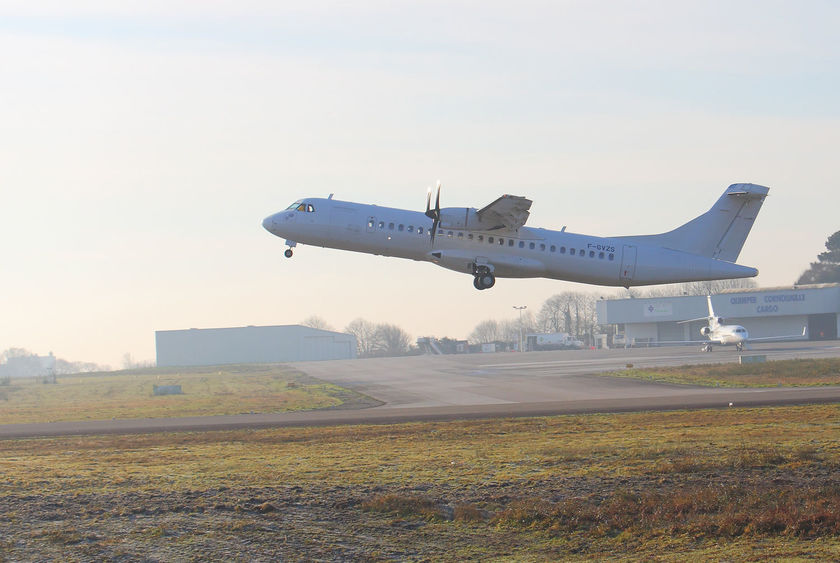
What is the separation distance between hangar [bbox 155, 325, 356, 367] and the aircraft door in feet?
504

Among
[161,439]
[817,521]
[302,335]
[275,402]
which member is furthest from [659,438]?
[302,335]

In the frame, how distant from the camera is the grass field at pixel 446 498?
1861 centimetres

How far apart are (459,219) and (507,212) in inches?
93.3

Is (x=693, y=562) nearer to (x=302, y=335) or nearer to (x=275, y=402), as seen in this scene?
(x=275, y=402)

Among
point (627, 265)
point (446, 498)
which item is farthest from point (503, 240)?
point (446, 498)

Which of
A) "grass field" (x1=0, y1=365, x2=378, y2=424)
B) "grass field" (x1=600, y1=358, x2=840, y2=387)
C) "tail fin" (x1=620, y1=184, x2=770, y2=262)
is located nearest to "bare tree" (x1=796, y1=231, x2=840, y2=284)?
"grass field" (x1=600, y1=358, x2=840, y2=387)

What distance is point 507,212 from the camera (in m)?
41.2

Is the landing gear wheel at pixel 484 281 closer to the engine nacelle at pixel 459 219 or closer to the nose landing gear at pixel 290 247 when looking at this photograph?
the engine nacelle at pixel 459 219

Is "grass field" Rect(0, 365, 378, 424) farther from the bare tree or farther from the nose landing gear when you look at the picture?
the bare tree

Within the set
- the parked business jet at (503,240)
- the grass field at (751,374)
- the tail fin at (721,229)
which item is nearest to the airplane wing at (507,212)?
the parked business jet at (503,240)

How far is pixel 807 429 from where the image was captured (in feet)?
113

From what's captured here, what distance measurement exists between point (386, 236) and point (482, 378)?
136 feet

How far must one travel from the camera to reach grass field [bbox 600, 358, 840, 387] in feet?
212

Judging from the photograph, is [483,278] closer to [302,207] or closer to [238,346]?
[302,207]
